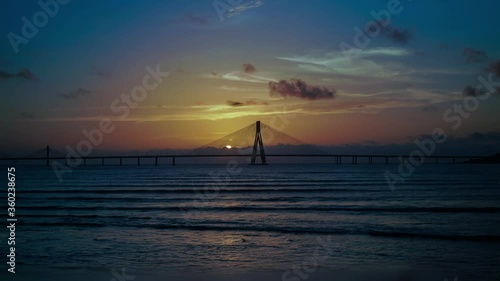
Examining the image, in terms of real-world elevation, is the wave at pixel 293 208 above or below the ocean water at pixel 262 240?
below

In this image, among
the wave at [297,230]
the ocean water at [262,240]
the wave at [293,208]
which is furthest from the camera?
the wave at [293,208]

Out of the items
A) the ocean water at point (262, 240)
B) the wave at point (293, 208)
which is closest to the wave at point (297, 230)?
the ocean water at point (262, 240)

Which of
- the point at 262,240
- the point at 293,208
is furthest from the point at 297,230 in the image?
the point at 293,208

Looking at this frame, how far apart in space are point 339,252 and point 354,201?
1978 centimetres

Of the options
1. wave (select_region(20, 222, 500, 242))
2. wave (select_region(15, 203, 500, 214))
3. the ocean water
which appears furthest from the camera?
wave (select_region(15, 203, 500, 214))

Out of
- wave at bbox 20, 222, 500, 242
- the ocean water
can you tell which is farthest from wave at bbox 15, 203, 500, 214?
wave at bbox 20, 222, 500, 242

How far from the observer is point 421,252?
15172mm

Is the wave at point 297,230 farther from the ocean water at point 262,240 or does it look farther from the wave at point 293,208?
the wave at point 293,208

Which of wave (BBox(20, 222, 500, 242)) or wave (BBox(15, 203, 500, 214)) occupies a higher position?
wave (BBox(20, 222, 500, 242))

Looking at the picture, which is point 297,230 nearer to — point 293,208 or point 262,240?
point 262,240

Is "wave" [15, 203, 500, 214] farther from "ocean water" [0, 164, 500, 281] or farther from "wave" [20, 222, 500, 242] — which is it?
"wave" [20, 222, 500, 242]

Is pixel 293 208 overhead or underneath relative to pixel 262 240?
underneath

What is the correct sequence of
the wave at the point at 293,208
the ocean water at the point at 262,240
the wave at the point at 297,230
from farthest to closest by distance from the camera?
the wave at the point at 293,208
the wave at the point at 297,230
the ocean water at the point at 262,240

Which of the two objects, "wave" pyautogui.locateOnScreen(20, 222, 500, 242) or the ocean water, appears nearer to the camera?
the ocean water
